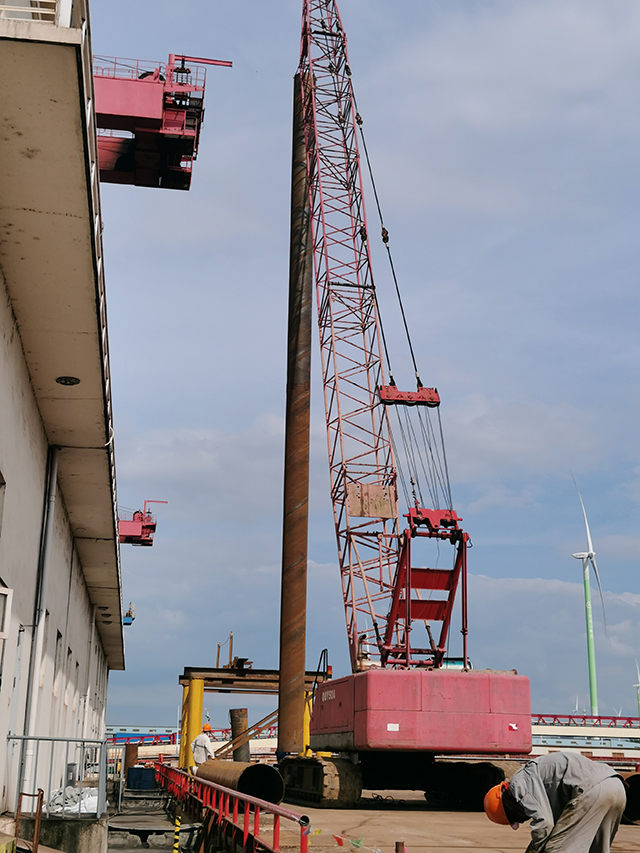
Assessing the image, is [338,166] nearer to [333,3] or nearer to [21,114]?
[333,3]

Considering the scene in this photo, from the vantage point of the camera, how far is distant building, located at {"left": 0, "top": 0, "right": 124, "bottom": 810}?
8.25 meters

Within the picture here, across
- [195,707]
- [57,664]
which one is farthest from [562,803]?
[195,707]

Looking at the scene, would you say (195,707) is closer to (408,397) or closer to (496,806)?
(408,397)

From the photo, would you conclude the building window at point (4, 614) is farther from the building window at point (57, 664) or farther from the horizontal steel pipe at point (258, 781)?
the building window at point (57, 664)

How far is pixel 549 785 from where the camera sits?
6867 millimetres

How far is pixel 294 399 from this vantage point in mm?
24719

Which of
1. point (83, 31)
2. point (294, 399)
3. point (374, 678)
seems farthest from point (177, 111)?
point (83, 31)

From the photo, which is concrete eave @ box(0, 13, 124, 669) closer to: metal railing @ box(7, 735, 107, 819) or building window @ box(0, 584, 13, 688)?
building window @ box(0, 584, 13, 688)

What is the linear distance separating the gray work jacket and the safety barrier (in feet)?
7.66

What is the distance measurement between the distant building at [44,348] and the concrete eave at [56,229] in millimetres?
17

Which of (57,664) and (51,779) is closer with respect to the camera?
(51,779)

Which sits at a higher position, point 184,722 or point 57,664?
point 57,664

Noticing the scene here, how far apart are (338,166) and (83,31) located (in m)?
33.8

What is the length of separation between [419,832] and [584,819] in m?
7.28
